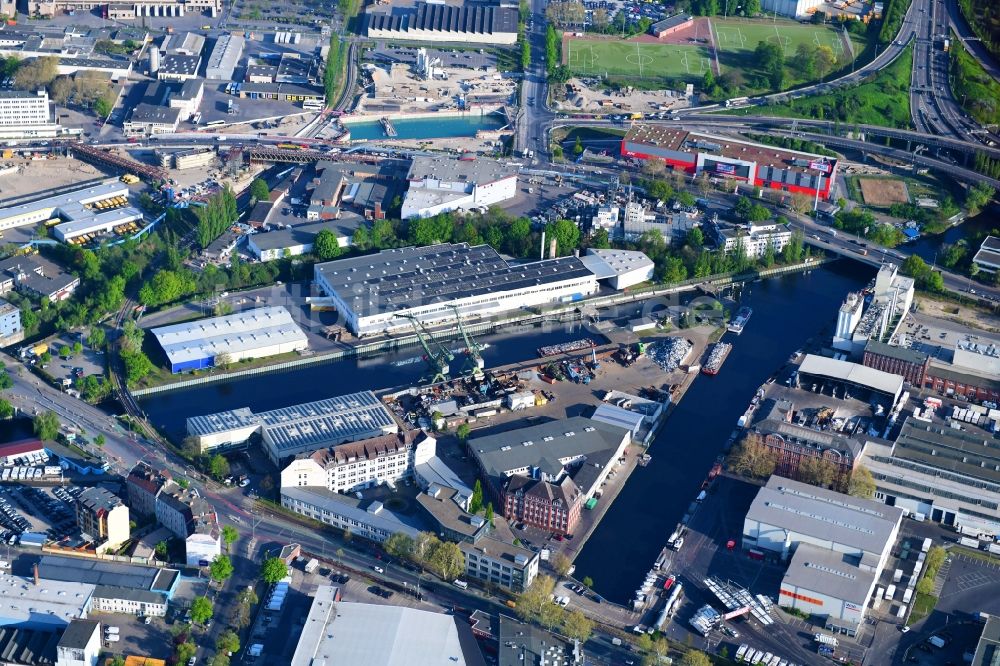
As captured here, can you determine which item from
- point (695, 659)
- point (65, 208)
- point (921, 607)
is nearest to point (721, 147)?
point (65, 208)

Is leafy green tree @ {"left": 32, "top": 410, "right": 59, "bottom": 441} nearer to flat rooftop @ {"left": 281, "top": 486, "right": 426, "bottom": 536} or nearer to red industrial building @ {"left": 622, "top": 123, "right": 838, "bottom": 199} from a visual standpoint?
flat rooftop @ {"left": 281, "top": 486, "right": 426, "bottom": 536}

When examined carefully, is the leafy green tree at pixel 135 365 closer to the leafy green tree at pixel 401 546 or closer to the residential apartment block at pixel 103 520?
the residential apartment block at pixel 103 520

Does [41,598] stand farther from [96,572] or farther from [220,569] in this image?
[220,569]

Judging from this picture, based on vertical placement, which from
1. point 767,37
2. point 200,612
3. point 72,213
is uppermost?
point 767,37

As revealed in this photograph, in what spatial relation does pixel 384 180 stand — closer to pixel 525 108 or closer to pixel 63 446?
pixel 525 108

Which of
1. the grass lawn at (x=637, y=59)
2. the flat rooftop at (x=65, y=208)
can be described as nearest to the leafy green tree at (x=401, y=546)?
the flat rooftop at (x=65, y=208)

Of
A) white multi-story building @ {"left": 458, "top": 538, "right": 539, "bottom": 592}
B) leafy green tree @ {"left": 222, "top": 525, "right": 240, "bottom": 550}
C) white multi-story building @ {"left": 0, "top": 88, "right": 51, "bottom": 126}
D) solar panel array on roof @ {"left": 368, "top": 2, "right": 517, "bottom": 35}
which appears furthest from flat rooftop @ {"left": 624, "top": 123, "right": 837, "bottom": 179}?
leafy green tree @ {"left": 222, "top": 525, "right": 240, "bottom": 550}

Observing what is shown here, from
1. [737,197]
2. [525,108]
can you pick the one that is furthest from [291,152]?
[737,197]
